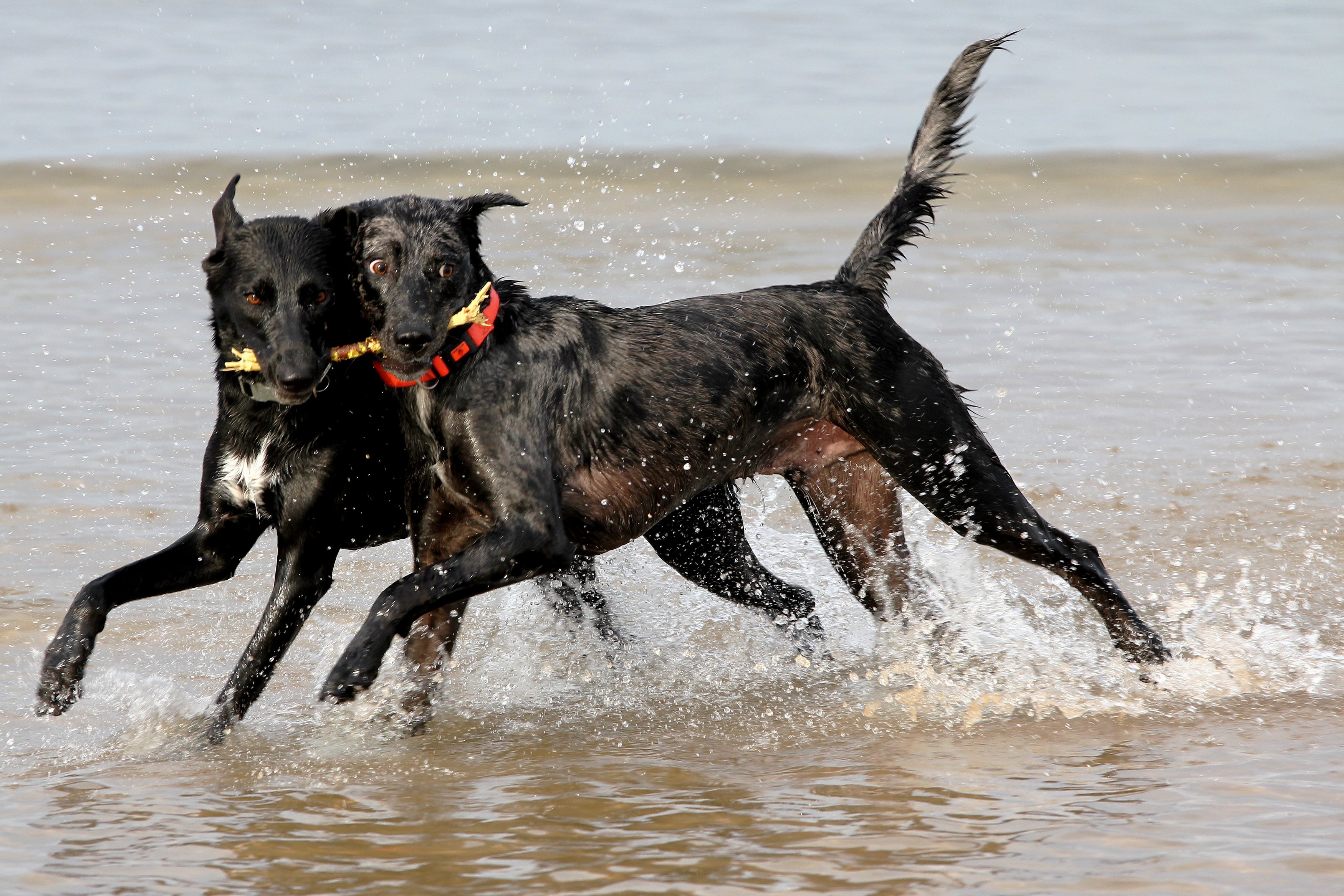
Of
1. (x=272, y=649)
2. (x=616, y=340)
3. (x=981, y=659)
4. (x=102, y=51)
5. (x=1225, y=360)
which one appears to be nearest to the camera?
(x=272, y=649)

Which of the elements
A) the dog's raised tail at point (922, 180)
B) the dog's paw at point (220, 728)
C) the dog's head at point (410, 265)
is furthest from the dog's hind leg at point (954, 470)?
the dog's paw at point (220, 728)

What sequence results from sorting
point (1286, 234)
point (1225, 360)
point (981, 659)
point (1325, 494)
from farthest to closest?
point (1286, 234) < point (1225, 360) < point (1325, 494) < point (981, 659)

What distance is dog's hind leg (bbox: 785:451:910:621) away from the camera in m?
4.82

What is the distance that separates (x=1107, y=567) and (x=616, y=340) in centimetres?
231

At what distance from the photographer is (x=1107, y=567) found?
5711 millimetres

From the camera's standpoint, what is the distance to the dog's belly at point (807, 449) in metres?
4.59

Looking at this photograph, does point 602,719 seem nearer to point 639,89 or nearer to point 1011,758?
point 1011,758

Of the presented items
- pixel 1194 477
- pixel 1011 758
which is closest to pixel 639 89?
pixel 1194 477

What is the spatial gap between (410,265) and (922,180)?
169 cm

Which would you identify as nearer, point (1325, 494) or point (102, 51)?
point (1325, 494)

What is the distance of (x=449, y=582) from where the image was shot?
3.89 metres

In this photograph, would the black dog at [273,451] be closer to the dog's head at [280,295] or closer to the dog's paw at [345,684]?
the dog's head at [280,295]

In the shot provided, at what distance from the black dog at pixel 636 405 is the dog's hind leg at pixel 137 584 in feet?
1.62

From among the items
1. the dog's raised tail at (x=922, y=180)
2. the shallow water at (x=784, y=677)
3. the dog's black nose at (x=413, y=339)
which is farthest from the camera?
the dog's raised tail at (x=922, y=180)
